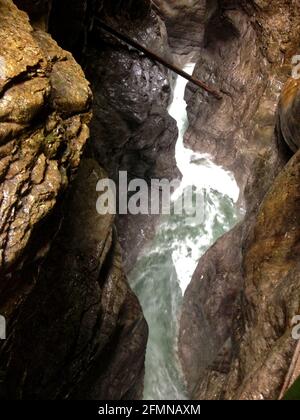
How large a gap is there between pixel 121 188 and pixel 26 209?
539 cm

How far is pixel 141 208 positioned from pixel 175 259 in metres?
1.40

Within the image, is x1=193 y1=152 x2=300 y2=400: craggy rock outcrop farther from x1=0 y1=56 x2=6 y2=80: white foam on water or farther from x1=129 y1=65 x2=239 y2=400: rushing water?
x1=0 y1=56 x2=6 y2=80: white foam on water

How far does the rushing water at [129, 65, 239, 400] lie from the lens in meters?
6.64

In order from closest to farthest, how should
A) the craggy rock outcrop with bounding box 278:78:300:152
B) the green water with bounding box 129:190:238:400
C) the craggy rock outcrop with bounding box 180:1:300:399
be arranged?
the craggy rock outcrop with bounding box 180:1:300:399
the craggy rock outcrop with bounding box 278:78:300:152
the green water with bounding box 129:190:238:400

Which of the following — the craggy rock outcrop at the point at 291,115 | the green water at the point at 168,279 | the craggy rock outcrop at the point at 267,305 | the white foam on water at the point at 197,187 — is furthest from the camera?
the white foam on water at the point at 197,187

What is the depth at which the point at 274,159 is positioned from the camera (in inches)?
221

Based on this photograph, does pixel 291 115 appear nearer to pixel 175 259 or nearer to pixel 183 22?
pixel 175 259

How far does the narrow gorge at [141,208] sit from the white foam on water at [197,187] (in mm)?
36

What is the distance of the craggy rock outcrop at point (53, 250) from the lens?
2.27 meters

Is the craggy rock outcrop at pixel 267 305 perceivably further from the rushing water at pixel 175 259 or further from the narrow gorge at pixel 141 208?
the rushing water at pixel 175 259

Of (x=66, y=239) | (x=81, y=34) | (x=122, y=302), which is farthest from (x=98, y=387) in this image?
(x=81, y=34)

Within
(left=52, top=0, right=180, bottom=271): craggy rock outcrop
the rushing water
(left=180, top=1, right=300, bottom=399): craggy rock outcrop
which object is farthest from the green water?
(left=52, top=0, right=180, bottom=271): craggy rock outcrop

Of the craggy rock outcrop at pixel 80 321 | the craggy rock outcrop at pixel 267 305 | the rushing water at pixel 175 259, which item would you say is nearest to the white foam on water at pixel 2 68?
the craggy rock outcrop at pixel 80 321

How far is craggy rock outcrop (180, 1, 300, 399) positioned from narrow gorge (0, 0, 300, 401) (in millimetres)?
28
